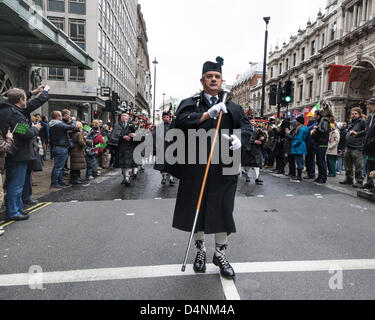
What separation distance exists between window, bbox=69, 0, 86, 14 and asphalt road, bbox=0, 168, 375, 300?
1031 inches

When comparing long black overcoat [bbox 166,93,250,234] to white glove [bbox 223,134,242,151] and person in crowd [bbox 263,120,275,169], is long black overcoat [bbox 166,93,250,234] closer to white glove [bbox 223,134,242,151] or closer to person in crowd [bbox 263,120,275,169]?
white glove [bbox 223,134,242,151]

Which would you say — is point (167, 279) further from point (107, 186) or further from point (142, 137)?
point (142, 137)

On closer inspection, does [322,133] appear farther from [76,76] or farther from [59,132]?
[76,76]

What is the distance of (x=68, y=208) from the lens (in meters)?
5.69

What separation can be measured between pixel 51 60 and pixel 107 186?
7.22 m

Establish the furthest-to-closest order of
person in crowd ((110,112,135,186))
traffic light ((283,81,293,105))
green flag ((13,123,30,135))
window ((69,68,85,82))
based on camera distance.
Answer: window ((69,68,85,82)) → traffic light ((283,81,293,105)) → person in crowd ((110,112,135,186)) → green flag ((13,123,30,135))

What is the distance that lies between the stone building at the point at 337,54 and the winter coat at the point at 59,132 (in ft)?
70.7

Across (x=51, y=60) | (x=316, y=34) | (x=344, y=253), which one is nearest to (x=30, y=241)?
(x=344, y=253)

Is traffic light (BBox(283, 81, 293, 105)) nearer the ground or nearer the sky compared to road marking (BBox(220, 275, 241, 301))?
nearer the sky

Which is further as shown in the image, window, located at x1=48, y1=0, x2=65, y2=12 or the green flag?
window, located at x1=48, y1=0, x2=65, y2=12

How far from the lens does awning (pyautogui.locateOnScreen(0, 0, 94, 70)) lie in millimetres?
7445

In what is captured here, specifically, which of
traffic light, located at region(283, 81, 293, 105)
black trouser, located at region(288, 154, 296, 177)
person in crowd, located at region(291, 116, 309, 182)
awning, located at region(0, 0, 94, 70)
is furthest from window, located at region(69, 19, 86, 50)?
person in crowd, located at region(291, 116, 309, 182)

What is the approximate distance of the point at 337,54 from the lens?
33.9 m

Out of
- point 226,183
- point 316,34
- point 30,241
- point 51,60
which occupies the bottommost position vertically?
point 30,241
